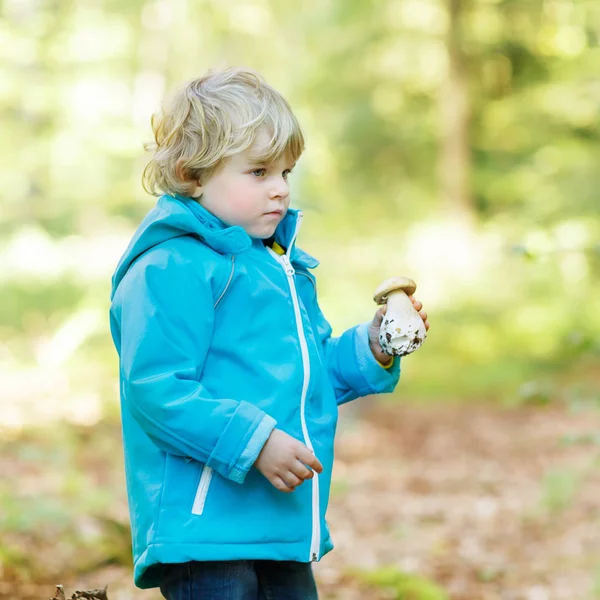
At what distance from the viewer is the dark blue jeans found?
6.50ft

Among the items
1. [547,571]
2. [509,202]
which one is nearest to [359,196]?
[509,202]

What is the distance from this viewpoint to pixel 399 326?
2189mm

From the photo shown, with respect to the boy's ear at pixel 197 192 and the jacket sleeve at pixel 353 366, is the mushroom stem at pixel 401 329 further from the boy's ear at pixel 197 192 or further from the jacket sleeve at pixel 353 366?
the boy's ear at pixel 197 192

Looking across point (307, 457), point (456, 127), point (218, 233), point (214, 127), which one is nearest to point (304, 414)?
point (307, 457)

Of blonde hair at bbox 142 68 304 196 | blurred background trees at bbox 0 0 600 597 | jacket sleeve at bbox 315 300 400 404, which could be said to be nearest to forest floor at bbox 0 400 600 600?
blurred background trees at bbox 0 0 600 597

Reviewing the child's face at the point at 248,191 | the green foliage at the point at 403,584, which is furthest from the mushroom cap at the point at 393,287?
the green foliage at the point at 403,584

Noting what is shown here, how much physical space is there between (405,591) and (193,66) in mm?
17029

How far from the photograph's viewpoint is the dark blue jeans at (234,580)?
198 cm

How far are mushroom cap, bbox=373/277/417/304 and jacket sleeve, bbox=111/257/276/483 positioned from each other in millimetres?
500

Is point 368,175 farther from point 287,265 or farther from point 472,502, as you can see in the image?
point 287,265

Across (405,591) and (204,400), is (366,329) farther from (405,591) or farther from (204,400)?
(405,591)

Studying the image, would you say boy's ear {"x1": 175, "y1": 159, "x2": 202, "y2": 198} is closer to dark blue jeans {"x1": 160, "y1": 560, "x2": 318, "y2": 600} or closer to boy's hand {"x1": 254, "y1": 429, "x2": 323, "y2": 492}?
boy's hand {"x1": 254, "y1": 429, "x2": 323, "y2": 492}

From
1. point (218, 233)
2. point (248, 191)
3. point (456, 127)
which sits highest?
point (456, 127)

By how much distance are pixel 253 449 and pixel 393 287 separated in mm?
Result: 632
